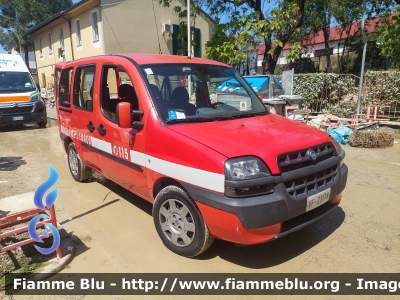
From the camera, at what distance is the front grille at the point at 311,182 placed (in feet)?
8.80

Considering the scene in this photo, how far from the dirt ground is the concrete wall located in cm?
1262

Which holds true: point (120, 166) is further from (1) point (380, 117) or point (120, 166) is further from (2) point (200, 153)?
(1) point (380, 117)

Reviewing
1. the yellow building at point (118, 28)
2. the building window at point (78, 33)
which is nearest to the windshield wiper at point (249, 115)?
the yellow building at point (118, 28)

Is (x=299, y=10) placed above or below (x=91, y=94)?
above

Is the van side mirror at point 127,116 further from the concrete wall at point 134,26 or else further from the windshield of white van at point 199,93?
the concrete wall at point 134,26

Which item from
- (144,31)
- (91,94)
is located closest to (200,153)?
(91,94)

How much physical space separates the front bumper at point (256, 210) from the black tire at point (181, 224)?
0.12 meters

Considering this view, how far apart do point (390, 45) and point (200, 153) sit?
12.5 m

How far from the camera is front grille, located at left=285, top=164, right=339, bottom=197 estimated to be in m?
2.68

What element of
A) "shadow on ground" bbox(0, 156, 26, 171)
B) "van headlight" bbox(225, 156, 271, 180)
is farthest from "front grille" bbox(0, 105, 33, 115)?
"van headlight" bbox(225, 156, 271, 180)

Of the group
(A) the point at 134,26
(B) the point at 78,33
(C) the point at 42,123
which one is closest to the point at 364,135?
(C) the point at 42,123

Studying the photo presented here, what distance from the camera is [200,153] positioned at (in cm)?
266

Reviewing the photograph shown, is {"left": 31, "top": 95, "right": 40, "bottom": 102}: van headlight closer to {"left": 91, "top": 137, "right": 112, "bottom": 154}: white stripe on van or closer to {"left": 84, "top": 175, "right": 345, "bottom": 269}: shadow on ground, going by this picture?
{"left": 91, "top": 137, "right": 112, "bottom": 154}: white stripe on van

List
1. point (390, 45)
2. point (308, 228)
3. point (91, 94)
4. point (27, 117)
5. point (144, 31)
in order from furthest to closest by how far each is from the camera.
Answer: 1. point (144, 31)
2. point (390, 45)
3. point (27, 117)
4. point (91, 94)
5. point (308, 228)
